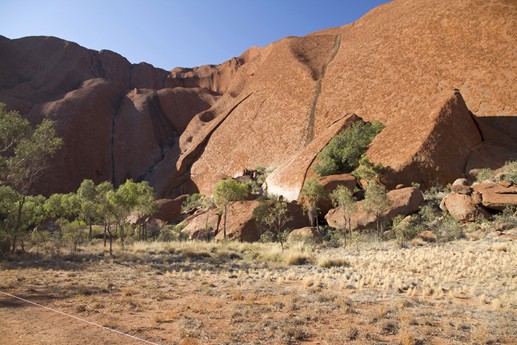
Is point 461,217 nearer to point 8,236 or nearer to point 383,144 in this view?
point 383,144

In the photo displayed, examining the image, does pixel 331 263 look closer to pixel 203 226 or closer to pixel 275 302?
pixel 275 302

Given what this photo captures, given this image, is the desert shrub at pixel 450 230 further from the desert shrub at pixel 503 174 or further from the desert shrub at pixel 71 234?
the desert shrub at pixel 71 234

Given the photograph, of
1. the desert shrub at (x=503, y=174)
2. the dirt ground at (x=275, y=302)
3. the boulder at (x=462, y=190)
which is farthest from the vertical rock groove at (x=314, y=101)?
the dirt ground at (x=275, y=302)

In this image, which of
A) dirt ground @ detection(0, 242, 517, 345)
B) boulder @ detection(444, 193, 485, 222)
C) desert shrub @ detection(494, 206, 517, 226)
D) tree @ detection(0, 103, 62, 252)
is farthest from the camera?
boulder @ detection(444, 193, 485, 222)

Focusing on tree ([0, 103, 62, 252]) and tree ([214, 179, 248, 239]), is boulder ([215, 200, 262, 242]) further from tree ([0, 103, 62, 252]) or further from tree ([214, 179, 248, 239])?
tree ([0, 103, 62, 252])

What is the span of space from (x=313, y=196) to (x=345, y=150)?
6532 millimetres

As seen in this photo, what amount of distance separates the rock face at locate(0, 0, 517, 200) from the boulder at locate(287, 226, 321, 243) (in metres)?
7.06

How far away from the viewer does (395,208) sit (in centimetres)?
2464

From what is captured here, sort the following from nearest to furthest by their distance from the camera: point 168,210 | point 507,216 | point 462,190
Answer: point 507,216 < point 462,190 < point 168,210

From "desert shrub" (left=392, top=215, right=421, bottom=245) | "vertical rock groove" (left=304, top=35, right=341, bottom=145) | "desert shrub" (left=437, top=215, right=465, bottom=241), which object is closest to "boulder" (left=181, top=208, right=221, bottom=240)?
"desert shrub" (left=392, top=215, right=421, bottom=245)

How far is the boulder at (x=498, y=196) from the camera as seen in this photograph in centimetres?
2147

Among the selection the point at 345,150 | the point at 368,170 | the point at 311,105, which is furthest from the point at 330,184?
the point at 311,105

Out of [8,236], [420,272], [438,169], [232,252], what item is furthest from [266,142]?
[420,272]

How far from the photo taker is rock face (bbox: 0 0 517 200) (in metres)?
30.3
